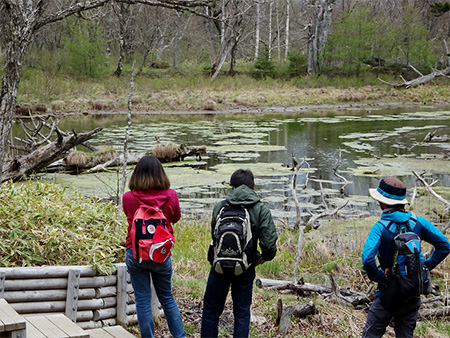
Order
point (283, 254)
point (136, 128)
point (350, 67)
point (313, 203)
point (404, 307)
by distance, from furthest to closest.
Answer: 1. point (350, 67)
2. point (136, 128)
3. point (313, 203)
4. point (283, 254)
5. point (404, 307)

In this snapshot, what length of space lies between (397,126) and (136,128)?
39.1 ft

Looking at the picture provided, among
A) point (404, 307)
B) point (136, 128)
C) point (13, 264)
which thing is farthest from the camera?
point (136, 128)

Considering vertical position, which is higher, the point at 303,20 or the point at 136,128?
the point at 303,20

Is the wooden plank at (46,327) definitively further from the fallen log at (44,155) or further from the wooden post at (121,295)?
the fallen log at (44,155)

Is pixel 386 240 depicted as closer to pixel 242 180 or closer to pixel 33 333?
pixel 242 180

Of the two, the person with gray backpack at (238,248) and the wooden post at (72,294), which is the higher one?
the person with gray backpack at (238,248)

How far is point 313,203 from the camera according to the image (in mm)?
11945

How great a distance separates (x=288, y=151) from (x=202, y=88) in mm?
20077

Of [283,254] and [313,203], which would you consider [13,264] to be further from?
[313,203]

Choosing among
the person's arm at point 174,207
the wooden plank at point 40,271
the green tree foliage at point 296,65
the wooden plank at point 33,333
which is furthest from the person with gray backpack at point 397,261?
the green tree foliage at point 296,65

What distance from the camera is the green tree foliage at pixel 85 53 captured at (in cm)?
A: 3753

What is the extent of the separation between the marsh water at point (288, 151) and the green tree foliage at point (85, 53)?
8.42 m

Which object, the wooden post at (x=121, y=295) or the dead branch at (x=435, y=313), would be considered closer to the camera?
the wooden post at (x=121, y=295)

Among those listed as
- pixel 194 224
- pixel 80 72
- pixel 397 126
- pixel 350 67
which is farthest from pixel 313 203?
pixel 350 67
